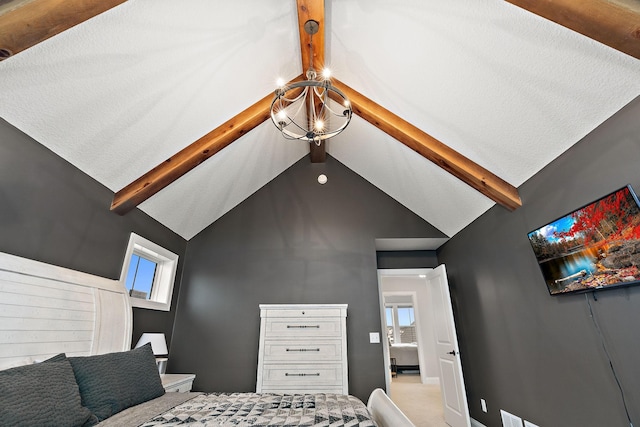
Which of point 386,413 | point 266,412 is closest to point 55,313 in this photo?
point 266,412

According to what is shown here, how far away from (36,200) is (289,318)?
2.80 meters

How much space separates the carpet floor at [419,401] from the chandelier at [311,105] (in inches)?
152

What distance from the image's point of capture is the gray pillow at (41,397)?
131cm

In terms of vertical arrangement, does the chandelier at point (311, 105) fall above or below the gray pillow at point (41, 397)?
above

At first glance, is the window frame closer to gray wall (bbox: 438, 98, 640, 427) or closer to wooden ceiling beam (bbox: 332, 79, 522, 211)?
wooden ceiling beam (bbox: 332, 79, 522, 211)

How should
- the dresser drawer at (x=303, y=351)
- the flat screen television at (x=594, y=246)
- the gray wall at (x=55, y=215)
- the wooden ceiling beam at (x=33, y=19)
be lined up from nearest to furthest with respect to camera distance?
the wooden ceiling beam at (x=33, y=19)
the flat screen television at (x=594, y=246)
the gray wall at (x=55, y=215)
the dresser drawer at (x=303, y=351)

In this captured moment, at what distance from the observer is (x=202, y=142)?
127 inches

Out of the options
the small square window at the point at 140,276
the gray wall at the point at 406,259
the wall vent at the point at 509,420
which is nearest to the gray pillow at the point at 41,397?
the small square window at the point at 140,276

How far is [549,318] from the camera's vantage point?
8.03 ft

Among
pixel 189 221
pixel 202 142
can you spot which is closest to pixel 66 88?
pixel 202 142

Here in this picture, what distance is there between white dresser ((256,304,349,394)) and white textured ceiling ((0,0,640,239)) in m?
2.08

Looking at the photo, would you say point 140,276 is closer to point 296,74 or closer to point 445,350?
point 296,74

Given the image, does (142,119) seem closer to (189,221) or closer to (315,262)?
(189,221)

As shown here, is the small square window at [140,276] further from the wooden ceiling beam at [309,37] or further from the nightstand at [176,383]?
the wooden ceiling beam at [309,37]
